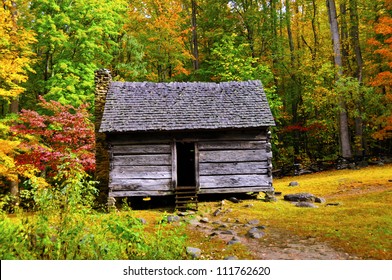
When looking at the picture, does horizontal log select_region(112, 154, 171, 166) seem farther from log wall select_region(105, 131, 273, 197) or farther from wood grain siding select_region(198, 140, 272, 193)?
wood grain siding select_region(198, 140, 272, 193)

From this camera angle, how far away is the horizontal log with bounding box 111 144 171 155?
545 inches

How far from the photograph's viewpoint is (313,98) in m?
23.8

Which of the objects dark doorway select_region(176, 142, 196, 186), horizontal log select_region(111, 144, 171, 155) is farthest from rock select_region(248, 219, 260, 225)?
dark doorway select_region(176, 142, 196, 186)

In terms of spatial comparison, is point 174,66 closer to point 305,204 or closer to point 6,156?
point 6,156

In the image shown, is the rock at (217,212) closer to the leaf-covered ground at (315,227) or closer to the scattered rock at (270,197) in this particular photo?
the leaf-covered ground at (315,227)

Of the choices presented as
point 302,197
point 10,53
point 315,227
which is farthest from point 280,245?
point 10,53

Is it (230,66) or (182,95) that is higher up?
(230,66)

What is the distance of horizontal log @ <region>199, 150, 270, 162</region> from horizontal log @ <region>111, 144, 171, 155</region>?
4.90 ft

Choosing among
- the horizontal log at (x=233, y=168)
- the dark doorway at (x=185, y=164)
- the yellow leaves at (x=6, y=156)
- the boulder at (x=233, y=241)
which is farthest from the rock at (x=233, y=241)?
the dark doorway at (x=185, y=164)

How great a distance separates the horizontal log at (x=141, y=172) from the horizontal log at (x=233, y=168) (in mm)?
1443

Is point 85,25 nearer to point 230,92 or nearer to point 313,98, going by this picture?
point 230,92

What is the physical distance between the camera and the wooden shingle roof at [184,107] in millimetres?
13500
